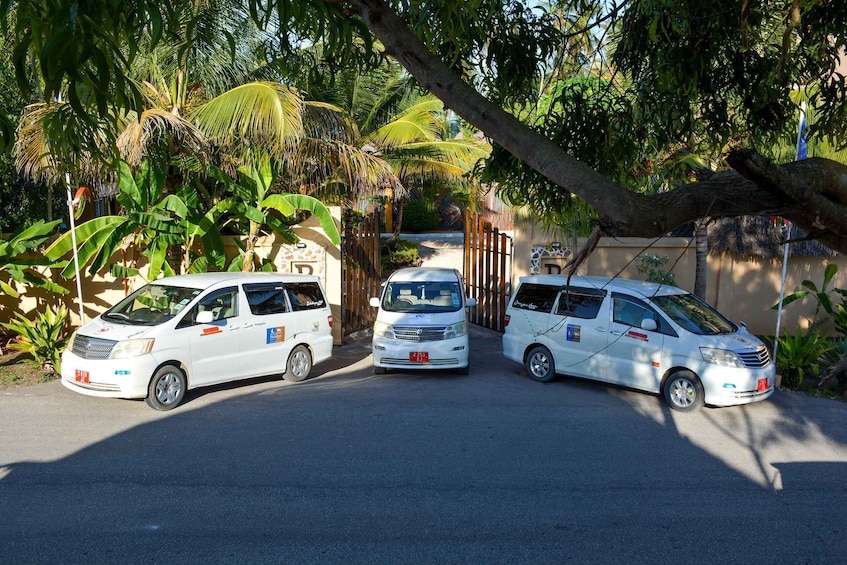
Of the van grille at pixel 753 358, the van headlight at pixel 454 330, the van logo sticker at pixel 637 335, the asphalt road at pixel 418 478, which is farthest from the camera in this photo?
the van headlight at pixel 454 330

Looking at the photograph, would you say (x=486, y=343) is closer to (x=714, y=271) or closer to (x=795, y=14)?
(x=714, y=271)

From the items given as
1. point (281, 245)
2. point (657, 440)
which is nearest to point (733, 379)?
point (657, 440)

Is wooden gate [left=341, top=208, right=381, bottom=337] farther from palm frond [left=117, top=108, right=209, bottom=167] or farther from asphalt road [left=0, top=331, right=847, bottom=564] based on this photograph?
asphalt road [left=0, top=331, right=847, bottom=564]

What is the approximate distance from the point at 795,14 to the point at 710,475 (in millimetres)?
4380

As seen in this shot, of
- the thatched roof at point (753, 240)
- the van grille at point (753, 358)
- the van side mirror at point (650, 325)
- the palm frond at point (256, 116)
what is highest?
the palm frond at point (256, 116)

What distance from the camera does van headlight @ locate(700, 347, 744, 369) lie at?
29.8 ft

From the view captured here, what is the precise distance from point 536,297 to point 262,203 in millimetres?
5430

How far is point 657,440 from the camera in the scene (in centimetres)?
805

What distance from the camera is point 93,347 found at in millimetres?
8891

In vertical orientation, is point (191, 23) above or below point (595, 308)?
above

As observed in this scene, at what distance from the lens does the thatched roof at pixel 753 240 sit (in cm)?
1488

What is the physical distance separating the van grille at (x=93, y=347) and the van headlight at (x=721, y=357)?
7849 mm

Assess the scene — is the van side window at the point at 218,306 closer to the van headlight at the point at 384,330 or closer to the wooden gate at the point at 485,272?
the van headlight at the point at 384,330

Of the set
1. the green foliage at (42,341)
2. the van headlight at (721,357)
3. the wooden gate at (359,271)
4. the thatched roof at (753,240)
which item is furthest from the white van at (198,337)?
the thatched roof at (753,240)
